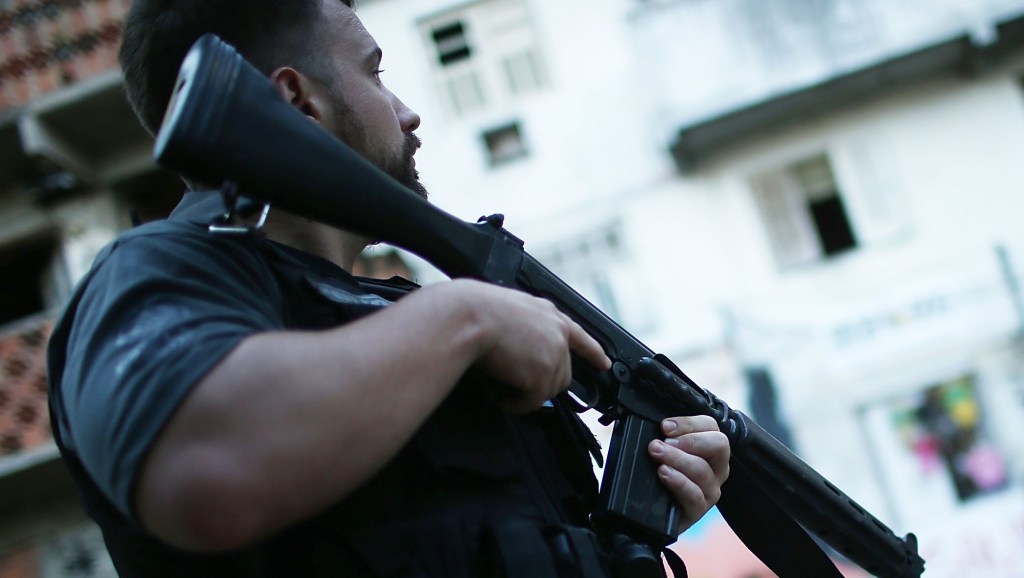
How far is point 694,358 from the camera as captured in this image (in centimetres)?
952

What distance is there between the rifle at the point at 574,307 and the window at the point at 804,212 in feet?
27.1

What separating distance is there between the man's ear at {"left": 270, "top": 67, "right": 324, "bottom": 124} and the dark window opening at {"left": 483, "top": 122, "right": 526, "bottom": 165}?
916 cm

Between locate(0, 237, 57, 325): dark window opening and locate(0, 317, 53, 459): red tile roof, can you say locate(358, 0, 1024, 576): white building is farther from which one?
locate(0, 317, 53, 459): red tile roof

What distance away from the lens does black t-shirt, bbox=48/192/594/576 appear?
0.80 m

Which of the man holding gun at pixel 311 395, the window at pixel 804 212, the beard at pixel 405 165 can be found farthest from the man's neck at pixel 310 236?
the window at pixel 804 212

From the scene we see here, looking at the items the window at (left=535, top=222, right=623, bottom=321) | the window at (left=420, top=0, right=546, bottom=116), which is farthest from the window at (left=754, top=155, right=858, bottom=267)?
the window at (left=420, top=0, right=546, bottom=116)

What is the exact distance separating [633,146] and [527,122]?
1.22 m

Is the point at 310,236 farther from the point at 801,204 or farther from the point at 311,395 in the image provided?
the point at 801,204

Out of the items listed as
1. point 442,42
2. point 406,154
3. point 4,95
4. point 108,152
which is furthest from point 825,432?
point 406,154

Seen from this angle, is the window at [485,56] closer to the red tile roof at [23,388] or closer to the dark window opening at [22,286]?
the dark window opening at [22,286]

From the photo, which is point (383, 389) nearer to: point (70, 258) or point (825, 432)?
point (70, 258)

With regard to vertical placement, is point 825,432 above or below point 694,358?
below

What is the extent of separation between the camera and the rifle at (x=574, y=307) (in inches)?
37.9

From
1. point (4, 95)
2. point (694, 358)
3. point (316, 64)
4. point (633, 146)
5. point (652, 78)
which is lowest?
Answer: point (694, 358)
